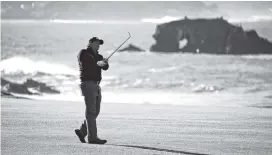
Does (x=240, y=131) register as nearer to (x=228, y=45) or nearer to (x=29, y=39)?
(x=228, y=45)

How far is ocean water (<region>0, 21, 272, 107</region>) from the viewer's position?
2447 centimetres

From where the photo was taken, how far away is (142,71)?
43312 mm

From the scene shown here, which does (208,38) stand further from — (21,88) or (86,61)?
(86,61)

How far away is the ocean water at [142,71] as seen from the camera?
80.3 ft

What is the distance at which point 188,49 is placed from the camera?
6500 cm

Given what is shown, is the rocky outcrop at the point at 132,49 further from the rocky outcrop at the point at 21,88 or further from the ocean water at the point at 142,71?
the rocky outcrop at the point at 21,88

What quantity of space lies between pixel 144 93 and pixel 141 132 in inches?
821

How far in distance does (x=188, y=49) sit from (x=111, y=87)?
34.8 m

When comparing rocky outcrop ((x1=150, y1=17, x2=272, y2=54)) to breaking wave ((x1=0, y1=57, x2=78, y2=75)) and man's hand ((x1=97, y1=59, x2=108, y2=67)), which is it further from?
man's hand ((x1=97, y1=59, x2=108, y2=67))

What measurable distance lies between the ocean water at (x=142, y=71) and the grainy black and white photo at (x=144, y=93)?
112mm

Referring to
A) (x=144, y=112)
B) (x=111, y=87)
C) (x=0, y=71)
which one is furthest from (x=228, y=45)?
(x=144, y=112)

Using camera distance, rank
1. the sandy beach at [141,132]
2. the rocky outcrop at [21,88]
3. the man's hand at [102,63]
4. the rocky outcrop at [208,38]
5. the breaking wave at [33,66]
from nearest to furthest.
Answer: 1. the sandy beach at [141,132]
2. the man's hand at [102,63]
3. the rocky outcrop at [21,88]
4. the breaking wave at [33,66]
5. the rocky outcrop at [208,38]

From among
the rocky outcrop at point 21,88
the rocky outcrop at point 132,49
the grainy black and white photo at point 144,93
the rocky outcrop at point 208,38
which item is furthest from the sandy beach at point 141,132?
the rocky outcrop at point 132,49

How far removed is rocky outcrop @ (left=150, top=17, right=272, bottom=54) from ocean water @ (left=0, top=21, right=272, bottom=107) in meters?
3.28
